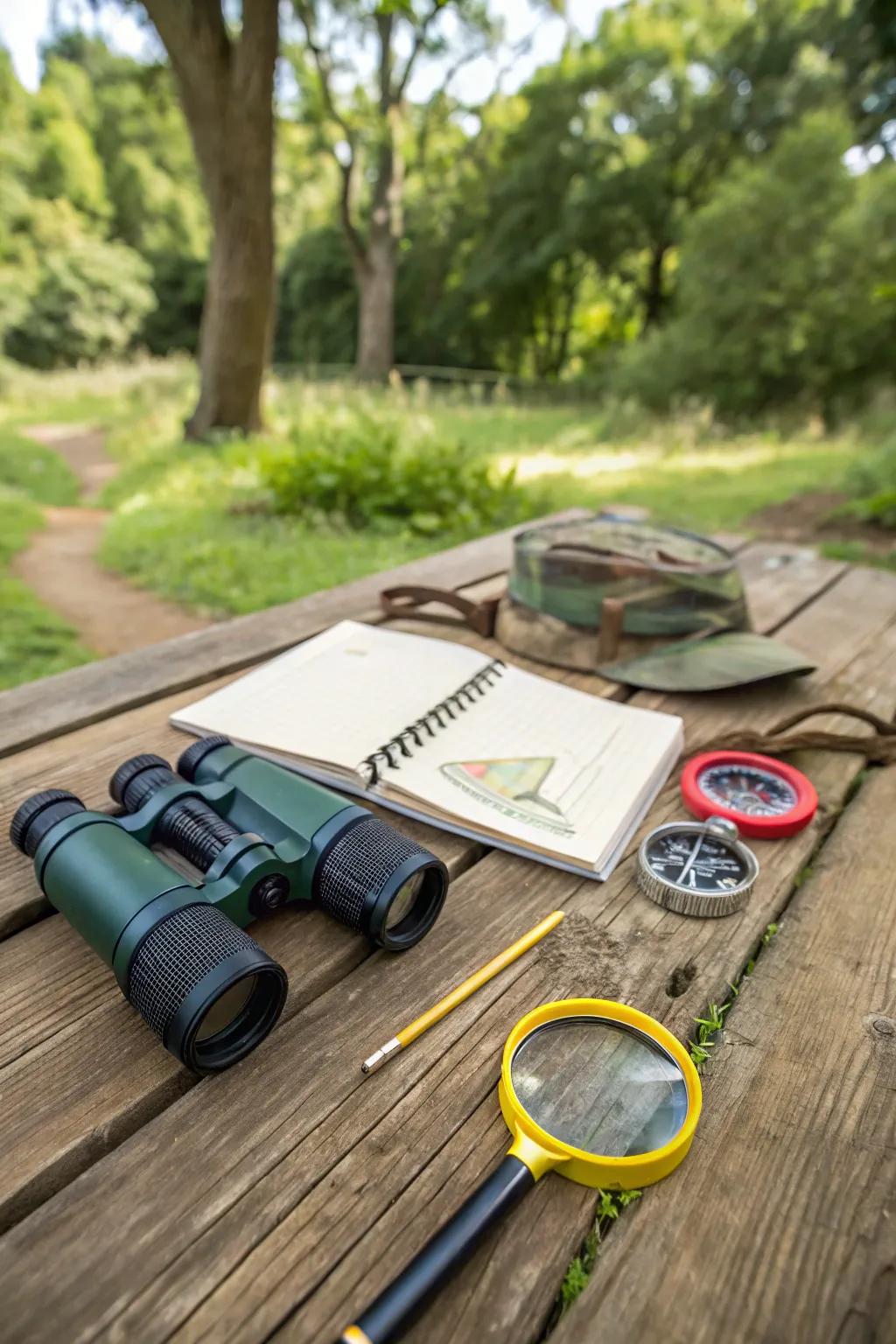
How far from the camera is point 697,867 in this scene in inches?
41.2

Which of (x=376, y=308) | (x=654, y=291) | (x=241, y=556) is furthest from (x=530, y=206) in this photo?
(x=241, y=556)

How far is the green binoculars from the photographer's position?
2.32 feet

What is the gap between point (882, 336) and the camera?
1048 cm

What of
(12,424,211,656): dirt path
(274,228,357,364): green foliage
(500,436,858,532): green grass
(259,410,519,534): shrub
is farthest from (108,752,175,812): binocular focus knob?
(274,228,357,364): green foliage

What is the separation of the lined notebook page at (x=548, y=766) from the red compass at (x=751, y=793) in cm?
6

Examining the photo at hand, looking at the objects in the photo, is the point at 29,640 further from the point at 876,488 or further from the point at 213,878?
the point at 876,488

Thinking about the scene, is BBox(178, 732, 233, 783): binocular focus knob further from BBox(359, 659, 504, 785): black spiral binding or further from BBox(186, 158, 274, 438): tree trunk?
BBox(186, 158, 274, 438): tree trunk

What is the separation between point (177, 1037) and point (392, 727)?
2.12ft

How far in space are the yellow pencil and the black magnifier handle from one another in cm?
15

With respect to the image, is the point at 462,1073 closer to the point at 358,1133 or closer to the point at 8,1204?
the point at 358,1133

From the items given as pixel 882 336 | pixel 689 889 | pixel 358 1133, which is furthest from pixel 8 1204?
pixel 882 336

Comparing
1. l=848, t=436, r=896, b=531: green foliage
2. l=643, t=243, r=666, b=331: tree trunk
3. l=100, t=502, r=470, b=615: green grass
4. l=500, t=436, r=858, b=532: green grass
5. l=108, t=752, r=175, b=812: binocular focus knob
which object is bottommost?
l=100, t=502, r=470, b=615: green grass

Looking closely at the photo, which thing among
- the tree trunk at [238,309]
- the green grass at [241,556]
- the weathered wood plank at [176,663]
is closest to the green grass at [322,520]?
the green grass at [241,556]

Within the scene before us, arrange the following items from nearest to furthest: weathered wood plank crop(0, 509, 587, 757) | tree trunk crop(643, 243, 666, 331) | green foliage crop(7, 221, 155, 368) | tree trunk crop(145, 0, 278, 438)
Result: weathered wood plank crop(0, 509, 587, 757) < tree trunk crop(145, 0, 278, 438) < tree trunk crop(643, 243, 666, 331) < green foliage crop(7, 221, 155, 368)
